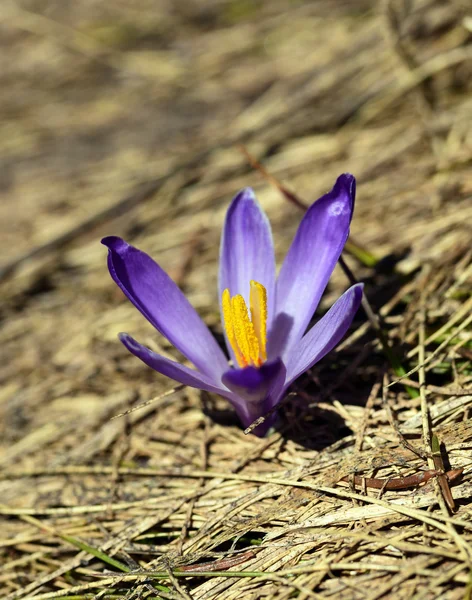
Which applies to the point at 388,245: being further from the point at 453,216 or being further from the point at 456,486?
the point at 456,486

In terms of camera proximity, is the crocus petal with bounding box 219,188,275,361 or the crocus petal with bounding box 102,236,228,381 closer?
the crocus petal with bounding box 102,236,228,381

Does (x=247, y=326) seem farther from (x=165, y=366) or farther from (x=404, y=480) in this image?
(x=404, y=480)

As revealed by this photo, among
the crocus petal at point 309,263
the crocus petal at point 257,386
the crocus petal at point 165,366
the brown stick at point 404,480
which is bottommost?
the brown stick at point 404,480

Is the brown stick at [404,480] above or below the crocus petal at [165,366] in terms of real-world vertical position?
below

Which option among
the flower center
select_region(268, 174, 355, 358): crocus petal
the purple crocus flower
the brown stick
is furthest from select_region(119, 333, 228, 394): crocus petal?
the brown stick

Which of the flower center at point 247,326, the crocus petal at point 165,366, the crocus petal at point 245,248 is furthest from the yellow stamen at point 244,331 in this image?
the crocus petal at point 245,248

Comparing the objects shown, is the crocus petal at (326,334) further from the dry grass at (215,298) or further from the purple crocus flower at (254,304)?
the dry grass at (215,298)

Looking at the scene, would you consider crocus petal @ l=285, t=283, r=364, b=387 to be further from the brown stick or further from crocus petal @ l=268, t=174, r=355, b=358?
the brown stick

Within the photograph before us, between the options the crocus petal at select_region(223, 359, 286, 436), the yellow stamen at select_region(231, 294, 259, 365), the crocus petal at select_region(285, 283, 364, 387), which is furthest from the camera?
the yellow stamen at select_region(231, 294, 259, 365)
